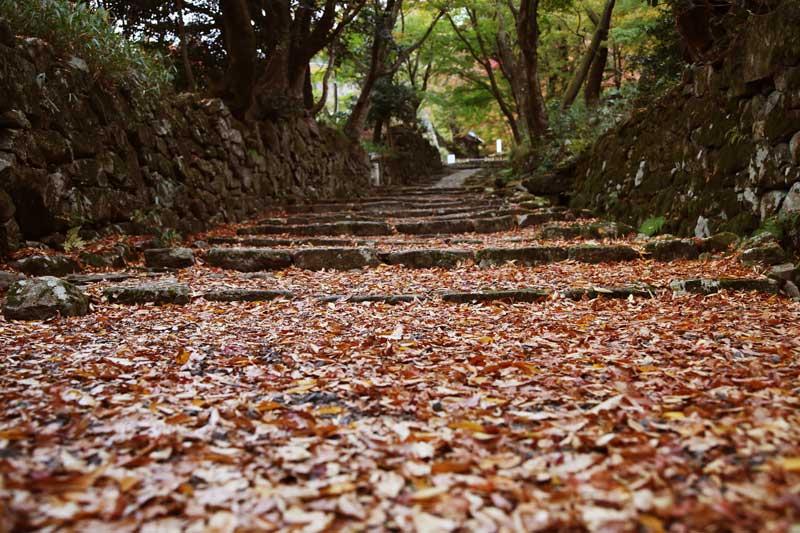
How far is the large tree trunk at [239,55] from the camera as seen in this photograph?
635cm

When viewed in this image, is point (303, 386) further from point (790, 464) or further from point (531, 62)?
point (531, 62)

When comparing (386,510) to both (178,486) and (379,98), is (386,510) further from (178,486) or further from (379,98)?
(379,98)

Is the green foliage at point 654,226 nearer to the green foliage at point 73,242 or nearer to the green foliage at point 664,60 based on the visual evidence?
the green foliage at point 664,60

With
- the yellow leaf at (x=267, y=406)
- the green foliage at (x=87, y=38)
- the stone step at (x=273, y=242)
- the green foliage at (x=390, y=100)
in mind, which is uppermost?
the green foliage at (x=390, y=100)

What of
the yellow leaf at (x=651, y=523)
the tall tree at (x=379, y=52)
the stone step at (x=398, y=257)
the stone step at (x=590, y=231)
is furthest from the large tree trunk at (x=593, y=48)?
the yellow leaf at (x=651, y=523)

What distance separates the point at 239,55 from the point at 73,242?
3851 millimetres

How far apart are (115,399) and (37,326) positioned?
1364 mm

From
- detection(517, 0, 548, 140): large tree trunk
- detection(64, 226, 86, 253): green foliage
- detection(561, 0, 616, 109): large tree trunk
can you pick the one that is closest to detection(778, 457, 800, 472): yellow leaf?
detection(64, 226, 86, 253): green foliage

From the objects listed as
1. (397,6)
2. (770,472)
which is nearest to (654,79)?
(397,6)

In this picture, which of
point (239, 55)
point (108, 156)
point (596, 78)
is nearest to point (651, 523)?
point (108, 156)

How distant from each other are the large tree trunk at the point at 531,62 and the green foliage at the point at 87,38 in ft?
21.3

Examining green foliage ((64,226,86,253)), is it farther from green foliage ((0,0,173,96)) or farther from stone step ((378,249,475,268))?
stone step ((378,249,475,268))

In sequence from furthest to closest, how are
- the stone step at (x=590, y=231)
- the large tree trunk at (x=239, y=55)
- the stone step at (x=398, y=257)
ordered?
the large tree trunk at (x=239, y=55) < the stone step at (x=590, y=231) < the stone step at (x=398, y=257)

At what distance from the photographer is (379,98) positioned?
14.0 metres
